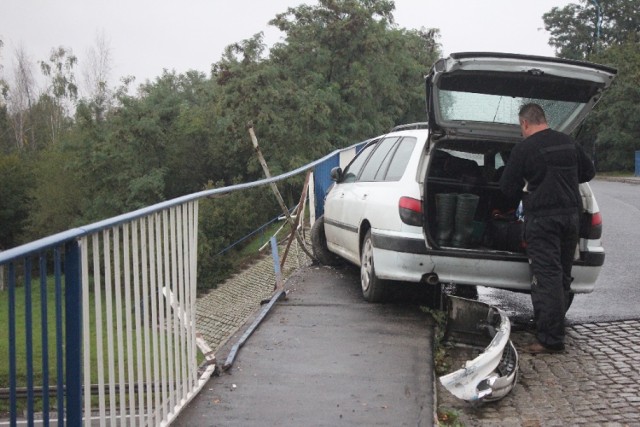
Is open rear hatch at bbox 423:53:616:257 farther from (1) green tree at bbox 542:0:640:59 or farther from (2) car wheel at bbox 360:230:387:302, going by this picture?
(1) green tree at bbox 542:0:640:59

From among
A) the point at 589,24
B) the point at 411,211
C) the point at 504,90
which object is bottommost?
the point at 411,211

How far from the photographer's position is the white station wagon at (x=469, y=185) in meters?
6.30

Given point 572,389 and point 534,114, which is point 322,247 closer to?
point 534,114

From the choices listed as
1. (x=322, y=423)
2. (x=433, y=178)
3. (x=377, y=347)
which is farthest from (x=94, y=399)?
(x=433, y=178)

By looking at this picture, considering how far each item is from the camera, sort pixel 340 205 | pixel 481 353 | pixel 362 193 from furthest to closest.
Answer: pixel 340 205 → pixel 362 193 → pixel 481 353

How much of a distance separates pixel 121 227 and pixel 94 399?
2.62 feet

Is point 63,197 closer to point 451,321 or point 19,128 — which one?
point 19,128

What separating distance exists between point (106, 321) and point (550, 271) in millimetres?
3671

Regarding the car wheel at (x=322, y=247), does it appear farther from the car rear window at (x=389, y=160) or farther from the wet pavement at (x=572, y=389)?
the wet pavement at (x=572, y=389)

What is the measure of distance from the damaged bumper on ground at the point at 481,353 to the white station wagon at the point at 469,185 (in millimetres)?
524

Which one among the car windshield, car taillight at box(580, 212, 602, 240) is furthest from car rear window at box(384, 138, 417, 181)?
car taillight at box(580, 212, 602, 240)

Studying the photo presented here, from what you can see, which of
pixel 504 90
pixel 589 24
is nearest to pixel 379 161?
pixel 504 90

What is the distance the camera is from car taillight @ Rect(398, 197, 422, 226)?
6.60 meters

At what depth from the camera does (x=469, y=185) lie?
7.49m
